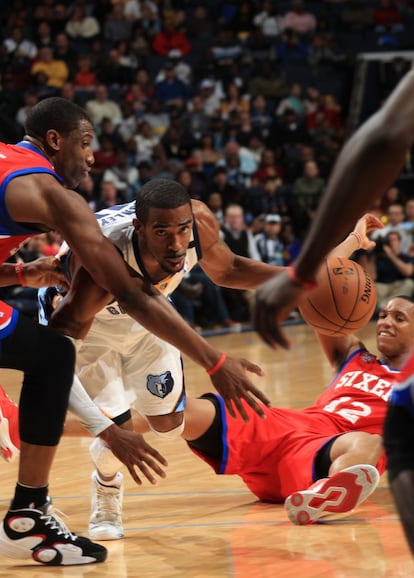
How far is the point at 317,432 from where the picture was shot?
16.7ft

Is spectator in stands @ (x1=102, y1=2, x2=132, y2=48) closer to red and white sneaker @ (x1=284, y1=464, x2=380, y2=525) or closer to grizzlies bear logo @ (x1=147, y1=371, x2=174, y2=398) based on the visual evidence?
grizzlies bear logo @ (x1=147, y1=371, x2=174, y2=398)

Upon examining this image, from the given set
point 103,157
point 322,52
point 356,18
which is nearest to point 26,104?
point 103,157

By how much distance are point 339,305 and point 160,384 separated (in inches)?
35.3

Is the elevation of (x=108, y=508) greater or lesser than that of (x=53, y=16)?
greater

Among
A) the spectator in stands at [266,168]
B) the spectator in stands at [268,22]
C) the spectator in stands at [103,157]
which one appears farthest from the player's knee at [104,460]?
the spectator in stands at [268,22]

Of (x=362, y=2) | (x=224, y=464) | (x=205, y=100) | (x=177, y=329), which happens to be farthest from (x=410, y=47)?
(x=177, y=329)

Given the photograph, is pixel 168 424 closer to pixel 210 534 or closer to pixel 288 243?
pixel 210 534

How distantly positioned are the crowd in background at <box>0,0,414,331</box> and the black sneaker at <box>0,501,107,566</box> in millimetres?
8493

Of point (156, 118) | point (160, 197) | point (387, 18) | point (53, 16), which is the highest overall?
point (160, 197)

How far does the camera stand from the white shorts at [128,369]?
15.4ft

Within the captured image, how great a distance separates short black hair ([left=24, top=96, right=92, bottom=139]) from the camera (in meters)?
4.05

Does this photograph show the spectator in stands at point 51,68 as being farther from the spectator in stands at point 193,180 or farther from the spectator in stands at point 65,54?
the spectator in stands at point 193,180

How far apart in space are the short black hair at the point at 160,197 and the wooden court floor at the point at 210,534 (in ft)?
4.42

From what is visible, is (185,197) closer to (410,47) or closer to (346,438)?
(346,438)
